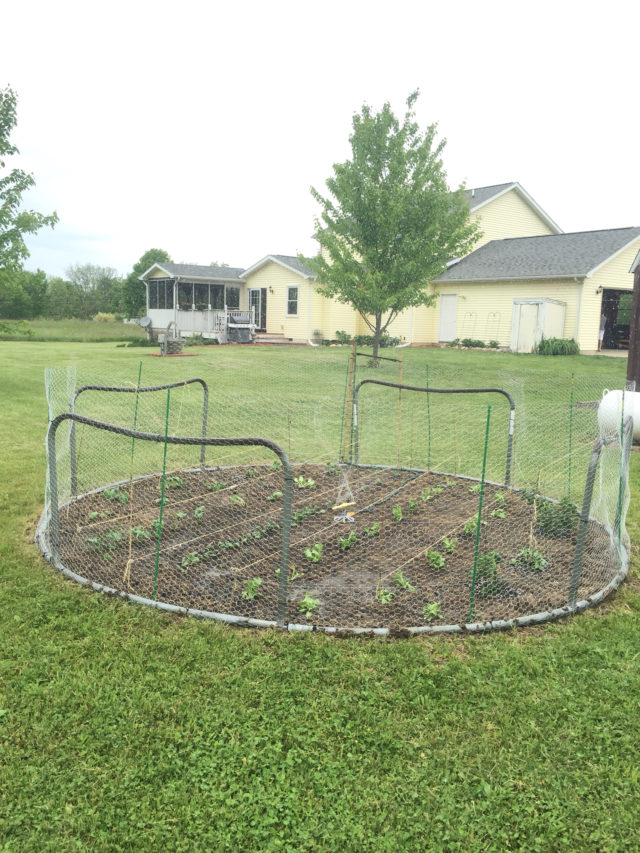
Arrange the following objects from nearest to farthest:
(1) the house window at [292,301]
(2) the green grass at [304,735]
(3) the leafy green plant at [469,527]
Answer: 1. (2) the green grass at [304,735]
2. (3) the leafy green plant at [469,527]
3. (1) the house window at [292,301]

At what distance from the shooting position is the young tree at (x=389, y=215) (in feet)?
53.2

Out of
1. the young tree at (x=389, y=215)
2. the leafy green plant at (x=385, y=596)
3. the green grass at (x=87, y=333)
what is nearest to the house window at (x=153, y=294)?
the green grass at (x=87, y=333)

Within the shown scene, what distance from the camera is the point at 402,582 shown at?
4176mm

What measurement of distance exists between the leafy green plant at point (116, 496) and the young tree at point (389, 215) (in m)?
11.6

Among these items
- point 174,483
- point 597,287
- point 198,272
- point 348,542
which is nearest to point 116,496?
point 174,483

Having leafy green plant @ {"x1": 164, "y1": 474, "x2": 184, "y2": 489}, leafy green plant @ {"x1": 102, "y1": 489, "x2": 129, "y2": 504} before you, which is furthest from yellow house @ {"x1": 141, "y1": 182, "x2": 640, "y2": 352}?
leafy green plant @ {"x1": 102, "y1": 489, "x2": 129, "y2": 504}

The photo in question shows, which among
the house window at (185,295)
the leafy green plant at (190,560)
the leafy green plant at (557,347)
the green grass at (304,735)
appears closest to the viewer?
the green grass at (304,735)

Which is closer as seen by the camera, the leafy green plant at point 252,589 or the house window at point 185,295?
the leafy green plant at point 252,589

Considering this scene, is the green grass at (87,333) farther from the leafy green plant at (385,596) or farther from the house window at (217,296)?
the leafy green plant at (385,596)

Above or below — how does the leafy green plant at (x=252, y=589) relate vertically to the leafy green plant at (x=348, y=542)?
below

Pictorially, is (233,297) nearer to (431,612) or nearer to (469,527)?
(469,527)

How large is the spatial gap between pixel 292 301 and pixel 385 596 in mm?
24936

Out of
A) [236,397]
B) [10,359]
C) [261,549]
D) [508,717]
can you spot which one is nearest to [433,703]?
[508,717]

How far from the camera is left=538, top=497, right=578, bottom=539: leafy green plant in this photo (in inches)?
204
